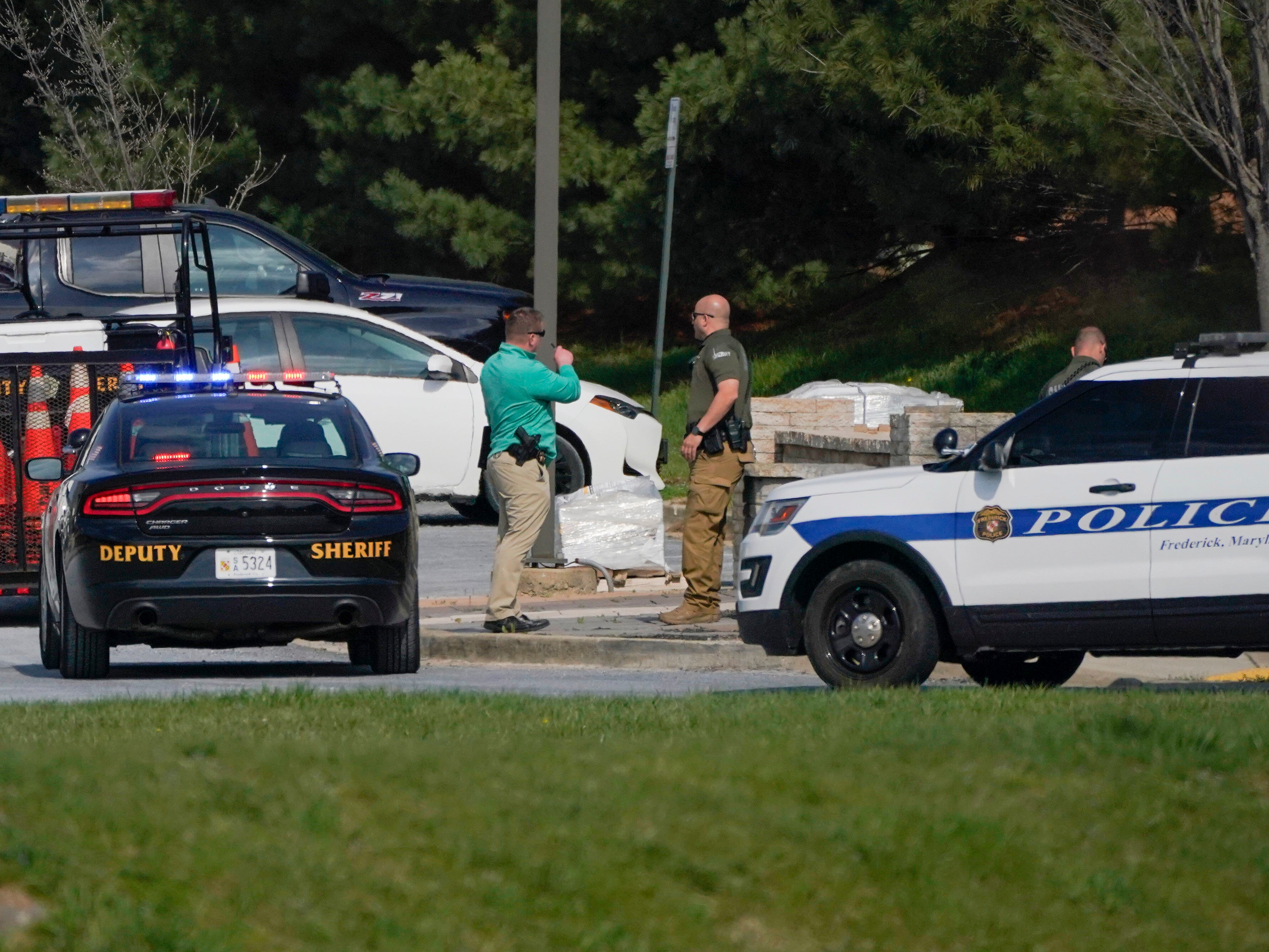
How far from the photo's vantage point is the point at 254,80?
107 feet

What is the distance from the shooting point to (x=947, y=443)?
9.12 metres

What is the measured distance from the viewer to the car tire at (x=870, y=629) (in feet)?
29.0

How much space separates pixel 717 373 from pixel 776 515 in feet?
7.40

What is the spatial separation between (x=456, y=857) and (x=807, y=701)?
2993mm

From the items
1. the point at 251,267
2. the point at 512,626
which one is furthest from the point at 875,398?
the point at 512,626

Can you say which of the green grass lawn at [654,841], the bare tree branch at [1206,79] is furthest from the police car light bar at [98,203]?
the green grass lawn at [654,841]

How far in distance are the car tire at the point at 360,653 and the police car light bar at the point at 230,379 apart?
1.41 m

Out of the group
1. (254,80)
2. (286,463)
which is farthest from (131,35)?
(286,463)

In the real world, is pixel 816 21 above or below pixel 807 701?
above

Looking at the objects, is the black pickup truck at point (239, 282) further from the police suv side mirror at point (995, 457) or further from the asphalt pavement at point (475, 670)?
the police suv side mirror at point (995, 457)

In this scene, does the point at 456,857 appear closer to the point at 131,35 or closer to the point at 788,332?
the point at 788,332

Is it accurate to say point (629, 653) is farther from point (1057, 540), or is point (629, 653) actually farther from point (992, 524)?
point (1057, 540)

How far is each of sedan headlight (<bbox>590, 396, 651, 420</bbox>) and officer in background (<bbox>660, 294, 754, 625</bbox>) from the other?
4521 millimetres

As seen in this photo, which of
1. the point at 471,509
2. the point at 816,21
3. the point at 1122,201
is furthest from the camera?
the point at 816,21
